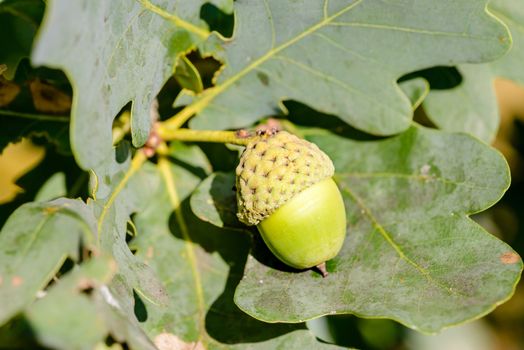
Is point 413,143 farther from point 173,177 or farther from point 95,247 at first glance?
point 95,247

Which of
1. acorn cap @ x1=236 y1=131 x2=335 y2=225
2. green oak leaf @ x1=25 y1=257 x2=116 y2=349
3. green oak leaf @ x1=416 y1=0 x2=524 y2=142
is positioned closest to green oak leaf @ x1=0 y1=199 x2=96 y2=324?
green oak leaf @ x1=25 y1=257 x2=116 y2=349

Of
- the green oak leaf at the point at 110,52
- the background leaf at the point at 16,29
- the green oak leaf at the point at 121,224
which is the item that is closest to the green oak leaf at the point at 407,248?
the green oak leaf at the point at 121,224

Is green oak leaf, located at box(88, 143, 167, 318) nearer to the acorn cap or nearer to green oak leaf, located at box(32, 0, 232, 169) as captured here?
green oak leaf, located at box(32, 0, 232, 169)

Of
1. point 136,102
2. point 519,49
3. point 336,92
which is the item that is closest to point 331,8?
point 336,92

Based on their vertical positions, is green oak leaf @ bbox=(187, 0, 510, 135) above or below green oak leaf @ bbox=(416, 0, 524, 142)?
above

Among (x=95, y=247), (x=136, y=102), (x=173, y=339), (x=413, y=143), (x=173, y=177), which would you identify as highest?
(x=136, y=102)
